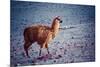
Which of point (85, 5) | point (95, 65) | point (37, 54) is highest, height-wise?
point (85, 5)

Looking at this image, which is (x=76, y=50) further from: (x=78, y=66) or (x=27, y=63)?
(x=27, y=63)

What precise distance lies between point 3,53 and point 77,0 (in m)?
1.14

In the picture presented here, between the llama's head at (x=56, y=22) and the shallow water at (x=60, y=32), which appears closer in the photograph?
the shallow water at (x=60, y=32)

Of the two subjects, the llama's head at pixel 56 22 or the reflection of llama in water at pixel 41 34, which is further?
the llama's head at pixel 56 22

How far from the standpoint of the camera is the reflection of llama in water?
235 cm

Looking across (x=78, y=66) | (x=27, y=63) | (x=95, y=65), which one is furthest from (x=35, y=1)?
(x=95, y=65)

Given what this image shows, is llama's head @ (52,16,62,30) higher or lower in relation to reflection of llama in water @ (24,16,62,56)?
higher

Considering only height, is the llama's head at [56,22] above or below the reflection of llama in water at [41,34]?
above

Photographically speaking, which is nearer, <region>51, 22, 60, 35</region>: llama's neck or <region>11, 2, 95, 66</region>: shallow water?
<region>11, 2, 95, 66</region>: shallow water

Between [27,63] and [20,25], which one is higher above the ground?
[20,25]

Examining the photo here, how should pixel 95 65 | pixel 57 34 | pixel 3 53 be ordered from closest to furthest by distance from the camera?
pixel 3 53 → pixel 57 34 → pixel 95 65

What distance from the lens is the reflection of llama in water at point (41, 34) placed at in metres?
2.35

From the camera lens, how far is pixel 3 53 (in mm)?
2250

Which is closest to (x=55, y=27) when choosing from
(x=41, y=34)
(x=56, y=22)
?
(x=56, y=22)
